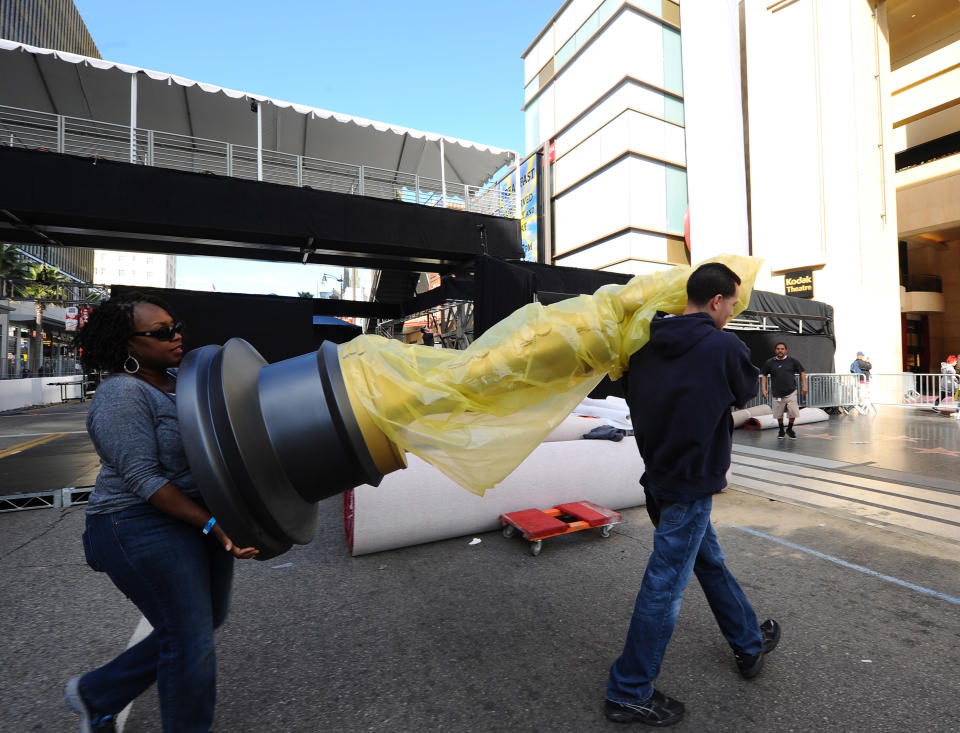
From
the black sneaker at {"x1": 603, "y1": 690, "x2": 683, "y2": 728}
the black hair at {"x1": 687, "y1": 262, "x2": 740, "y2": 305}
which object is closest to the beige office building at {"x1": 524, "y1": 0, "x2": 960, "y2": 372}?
the black hair at {"x1": 687, "y1": 262, "x2": 740, "y2": 305}

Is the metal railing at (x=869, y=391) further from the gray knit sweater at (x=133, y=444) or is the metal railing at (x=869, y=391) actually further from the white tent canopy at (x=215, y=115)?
the gray knit sweater at (x=133, y=444)

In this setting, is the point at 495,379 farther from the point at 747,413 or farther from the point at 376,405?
the point at 747,413

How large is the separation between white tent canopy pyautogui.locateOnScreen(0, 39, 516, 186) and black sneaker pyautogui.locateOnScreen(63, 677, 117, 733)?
11.1 meters

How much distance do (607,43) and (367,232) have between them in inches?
933

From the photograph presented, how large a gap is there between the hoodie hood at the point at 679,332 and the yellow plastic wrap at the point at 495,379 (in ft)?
0.16

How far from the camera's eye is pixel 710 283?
82.8 inches

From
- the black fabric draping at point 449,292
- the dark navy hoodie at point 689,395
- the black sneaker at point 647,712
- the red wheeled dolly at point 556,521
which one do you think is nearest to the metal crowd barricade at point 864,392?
the black fabric draping at point 449,292

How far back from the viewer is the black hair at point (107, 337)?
168 cm

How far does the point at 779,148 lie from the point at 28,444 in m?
26.3

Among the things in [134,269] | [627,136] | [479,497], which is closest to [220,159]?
[479,497]

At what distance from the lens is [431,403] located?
170cm

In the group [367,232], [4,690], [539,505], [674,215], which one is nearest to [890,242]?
[674,215]

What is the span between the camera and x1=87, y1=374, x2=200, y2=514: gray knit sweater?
1.56 m

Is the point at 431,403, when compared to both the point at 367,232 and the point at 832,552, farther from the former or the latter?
the point at 367,232
